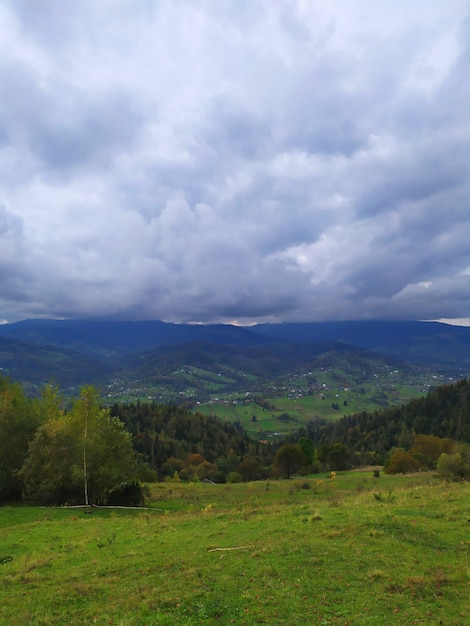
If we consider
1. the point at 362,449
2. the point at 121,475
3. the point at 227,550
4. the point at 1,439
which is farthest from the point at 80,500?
the point at 362,449

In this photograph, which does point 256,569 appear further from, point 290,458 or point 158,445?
point 158,445

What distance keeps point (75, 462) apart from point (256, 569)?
27.7 m

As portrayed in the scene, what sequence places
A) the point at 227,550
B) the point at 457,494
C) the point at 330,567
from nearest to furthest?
the point at 330,567, the point at 227,550, the point at 457,494

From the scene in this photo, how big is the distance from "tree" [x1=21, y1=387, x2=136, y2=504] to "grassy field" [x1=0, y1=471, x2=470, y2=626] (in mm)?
11989

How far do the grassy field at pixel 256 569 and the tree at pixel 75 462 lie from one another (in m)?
12.0

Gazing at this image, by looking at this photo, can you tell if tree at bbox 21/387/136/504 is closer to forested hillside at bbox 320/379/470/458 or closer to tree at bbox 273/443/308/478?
tree at bbox 273/443/308/478

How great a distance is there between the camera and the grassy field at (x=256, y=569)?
980cm

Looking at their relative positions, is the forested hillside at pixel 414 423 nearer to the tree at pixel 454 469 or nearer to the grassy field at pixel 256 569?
the tree at pixel 454 469

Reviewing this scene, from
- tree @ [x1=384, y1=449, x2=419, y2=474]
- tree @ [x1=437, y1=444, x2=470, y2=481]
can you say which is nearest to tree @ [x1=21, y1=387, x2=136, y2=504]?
tree @ [x1=437, y1=444, x2=470, y2=481]

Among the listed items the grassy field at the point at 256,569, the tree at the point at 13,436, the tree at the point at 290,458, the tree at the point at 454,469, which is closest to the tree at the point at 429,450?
the tree at the point at 290,458

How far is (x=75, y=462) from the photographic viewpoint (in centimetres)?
3456

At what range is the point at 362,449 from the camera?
5349 inches

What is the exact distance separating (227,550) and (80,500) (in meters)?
26.1

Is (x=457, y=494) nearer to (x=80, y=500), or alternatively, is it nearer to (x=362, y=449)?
(x=80, y=500)
